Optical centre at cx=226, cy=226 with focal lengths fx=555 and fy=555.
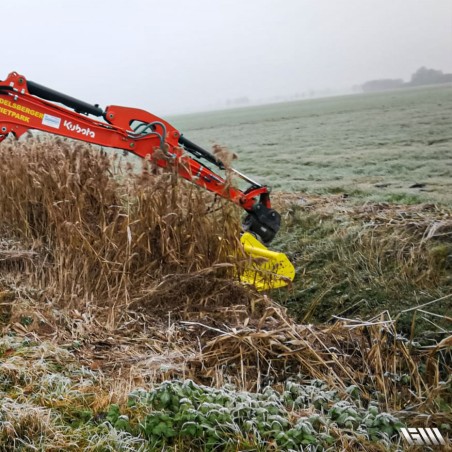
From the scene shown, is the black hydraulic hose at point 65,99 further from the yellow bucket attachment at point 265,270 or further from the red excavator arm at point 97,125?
the yellow bucket attachment at point 265,270

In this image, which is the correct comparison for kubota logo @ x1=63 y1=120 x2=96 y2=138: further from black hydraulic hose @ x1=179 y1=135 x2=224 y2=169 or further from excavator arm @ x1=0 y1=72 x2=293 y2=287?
black hydraulic hose @ x1=179 y1=135 x2=224 y2=169

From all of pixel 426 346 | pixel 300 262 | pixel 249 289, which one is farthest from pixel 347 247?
pixel 426 346

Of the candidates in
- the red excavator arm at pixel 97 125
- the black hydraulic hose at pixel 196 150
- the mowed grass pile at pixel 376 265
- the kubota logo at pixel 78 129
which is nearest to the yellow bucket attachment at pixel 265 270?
the mowed grass pile at pixel 376 265

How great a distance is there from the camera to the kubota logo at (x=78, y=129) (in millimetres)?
4913

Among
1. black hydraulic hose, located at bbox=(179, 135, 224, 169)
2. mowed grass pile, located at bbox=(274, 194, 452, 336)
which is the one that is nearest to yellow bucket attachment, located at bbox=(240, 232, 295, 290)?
mowed grass pile, located at bbox=(274, 194, 452, 336)

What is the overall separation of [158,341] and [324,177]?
5640 mm

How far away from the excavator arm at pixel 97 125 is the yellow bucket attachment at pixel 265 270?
1.77ft

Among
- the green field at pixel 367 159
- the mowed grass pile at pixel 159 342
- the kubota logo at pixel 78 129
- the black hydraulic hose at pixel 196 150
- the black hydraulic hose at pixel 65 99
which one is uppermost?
the black hydraulic hose at pixel 65 99

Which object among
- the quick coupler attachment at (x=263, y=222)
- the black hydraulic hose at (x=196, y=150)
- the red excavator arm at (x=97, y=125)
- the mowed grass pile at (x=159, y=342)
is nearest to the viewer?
the mowed grass pile at (x=159, y=342)

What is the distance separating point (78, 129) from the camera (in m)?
4.93

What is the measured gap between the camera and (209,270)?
14.3 ft

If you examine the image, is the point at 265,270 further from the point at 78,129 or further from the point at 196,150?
the point at 78,129

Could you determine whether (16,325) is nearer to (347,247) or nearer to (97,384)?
(97,384)

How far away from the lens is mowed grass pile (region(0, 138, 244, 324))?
4.57 m
